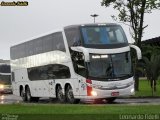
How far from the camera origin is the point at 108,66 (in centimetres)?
2791

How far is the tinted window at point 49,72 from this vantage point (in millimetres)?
30159

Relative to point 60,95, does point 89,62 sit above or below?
above

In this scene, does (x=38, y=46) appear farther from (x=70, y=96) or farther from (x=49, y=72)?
(x=70, y=96)

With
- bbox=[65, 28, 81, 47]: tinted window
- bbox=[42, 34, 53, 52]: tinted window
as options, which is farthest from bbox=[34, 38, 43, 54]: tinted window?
bbox=[65, 28, 81, 47]: tinted window

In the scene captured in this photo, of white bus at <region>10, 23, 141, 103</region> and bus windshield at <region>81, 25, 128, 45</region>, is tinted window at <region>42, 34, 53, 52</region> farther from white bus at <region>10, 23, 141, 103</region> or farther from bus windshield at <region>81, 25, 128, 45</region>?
bus windshield at <region>81, 25, 128, 45</region>

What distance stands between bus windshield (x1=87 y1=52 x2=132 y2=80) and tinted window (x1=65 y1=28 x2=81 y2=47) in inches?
→ 48.3

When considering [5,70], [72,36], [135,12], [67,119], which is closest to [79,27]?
[72,36]

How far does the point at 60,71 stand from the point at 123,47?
13.5ft

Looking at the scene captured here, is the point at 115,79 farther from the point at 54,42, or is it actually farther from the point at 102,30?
the point at 54,42

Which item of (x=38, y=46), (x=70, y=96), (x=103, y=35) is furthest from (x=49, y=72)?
(x=103, y=35)

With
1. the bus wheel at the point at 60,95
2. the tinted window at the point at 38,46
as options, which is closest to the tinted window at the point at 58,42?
the bus wheel at the point at 60,95

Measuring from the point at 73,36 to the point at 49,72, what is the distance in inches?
169

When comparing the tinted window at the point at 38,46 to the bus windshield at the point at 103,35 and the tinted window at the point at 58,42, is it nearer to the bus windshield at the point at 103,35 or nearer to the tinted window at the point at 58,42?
the tinted window at the point at 58,42

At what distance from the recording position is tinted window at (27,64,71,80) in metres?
30.2
